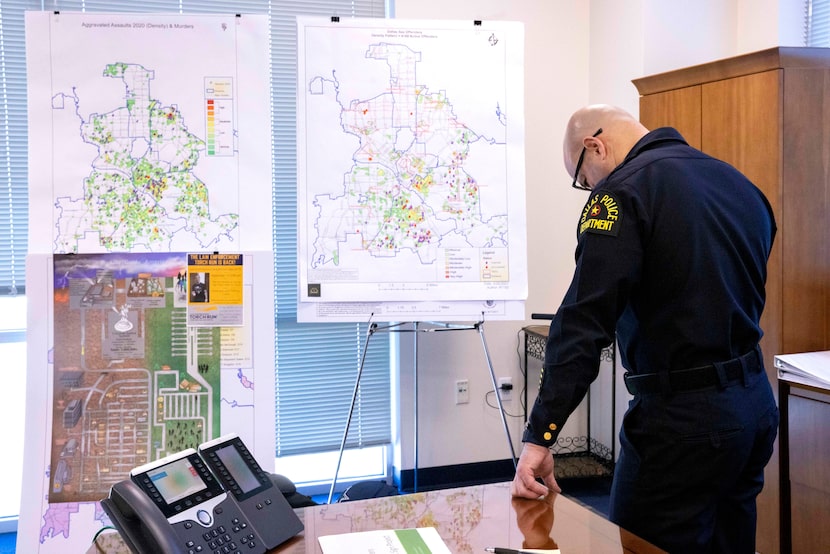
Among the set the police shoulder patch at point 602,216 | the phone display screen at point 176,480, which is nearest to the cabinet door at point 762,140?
the police shoulder patch at point 602,216

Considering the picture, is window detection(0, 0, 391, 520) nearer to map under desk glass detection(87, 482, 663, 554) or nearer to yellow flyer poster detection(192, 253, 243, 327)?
yellow flyer poster detection(192, 253, 243, 327)

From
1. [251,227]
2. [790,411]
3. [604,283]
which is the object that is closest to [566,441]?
[790,411]

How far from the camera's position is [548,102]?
383cm

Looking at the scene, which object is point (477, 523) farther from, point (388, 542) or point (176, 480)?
point (176, 480)

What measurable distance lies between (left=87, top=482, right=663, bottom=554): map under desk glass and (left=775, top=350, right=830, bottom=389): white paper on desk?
4.44ft

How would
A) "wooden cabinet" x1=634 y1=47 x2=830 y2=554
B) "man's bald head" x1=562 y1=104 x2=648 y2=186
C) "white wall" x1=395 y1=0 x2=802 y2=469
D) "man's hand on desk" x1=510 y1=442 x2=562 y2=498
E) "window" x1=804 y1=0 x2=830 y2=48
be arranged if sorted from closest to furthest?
"man's hand on desk" x1=510 y1=442 x2=562 y2=498 → "man's bald head" x1=562 y1=104 x2=648 y2=186 → "wooden cabinet" x1=634 y1=47 x2=830 y2=554 → "window" x1=804 y1=0 x2=830 y2=48 → "white wall" x1=395 y1=0 x2=802 y2=469

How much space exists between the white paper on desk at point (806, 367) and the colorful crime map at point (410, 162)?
943 millimetres

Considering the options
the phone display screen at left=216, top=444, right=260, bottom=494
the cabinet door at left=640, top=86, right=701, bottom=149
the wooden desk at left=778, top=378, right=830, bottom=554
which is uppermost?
the cabinet door at left=640, top=86, right=701, bottom=149

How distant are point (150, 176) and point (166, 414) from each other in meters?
0.80

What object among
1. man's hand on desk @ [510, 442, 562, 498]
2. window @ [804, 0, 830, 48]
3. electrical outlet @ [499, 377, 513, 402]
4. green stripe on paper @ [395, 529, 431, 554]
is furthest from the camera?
electrical outlet @ [499, 377, 513, 402]

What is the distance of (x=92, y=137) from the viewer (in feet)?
7.80

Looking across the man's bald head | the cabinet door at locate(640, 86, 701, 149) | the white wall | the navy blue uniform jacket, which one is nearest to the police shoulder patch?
the navy blue uniform jacket

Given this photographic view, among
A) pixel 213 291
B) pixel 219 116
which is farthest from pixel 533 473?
pixel 219 116

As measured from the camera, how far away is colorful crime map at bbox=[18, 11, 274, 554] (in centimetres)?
226
